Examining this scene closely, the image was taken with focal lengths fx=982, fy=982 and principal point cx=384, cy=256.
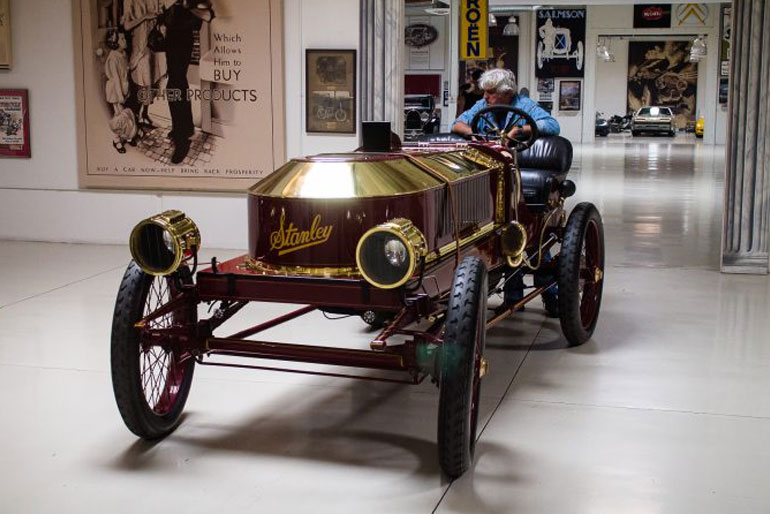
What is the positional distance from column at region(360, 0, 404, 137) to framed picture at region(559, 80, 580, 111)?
26.6 m

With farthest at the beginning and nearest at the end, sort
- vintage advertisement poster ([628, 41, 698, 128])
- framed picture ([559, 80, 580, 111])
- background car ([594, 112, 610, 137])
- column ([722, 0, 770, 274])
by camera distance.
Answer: vintage advertisement poster ([628, 41, 698, 128]) → background car ([594, 112, 610, 137]) → framed picture ([559, 80, 580, 111]) → column ([722, 0, 770, 274])

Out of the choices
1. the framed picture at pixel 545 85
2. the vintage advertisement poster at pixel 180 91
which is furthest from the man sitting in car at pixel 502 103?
the framed picture at pixel 545 85

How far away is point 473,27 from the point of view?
16.2m

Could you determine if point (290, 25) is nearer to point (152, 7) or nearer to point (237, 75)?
point (237, 75)

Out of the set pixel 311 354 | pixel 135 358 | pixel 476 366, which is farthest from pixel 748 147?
pixel 135 358

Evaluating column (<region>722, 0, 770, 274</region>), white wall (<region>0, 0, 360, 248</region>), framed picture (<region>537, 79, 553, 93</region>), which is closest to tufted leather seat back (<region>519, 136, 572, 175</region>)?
column (<region>722, 0, 770, 274</region>)

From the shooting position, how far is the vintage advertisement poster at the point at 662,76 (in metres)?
39.9

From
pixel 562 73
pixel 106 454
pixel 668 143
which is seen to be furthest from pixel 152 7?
pixel 562 73

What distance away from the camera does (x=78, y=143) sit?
8.51 m

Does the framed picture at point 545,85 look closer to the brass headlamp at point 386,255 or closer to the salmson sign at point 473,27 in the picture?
the salmson sign at point 473,27

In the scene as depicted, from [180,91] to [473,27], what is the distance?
29.4 ft

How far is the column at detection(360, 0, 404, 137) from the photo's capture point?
24.9ft

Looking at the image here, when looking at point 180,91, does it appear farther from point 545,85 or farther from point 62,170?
point 545,85

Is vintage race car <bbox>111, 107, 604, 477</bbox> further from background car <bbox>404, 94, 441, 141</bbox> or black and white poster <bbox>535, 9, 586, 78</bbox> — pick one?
black and white poster <bbox>535, 9, 586, 78</bbox>
